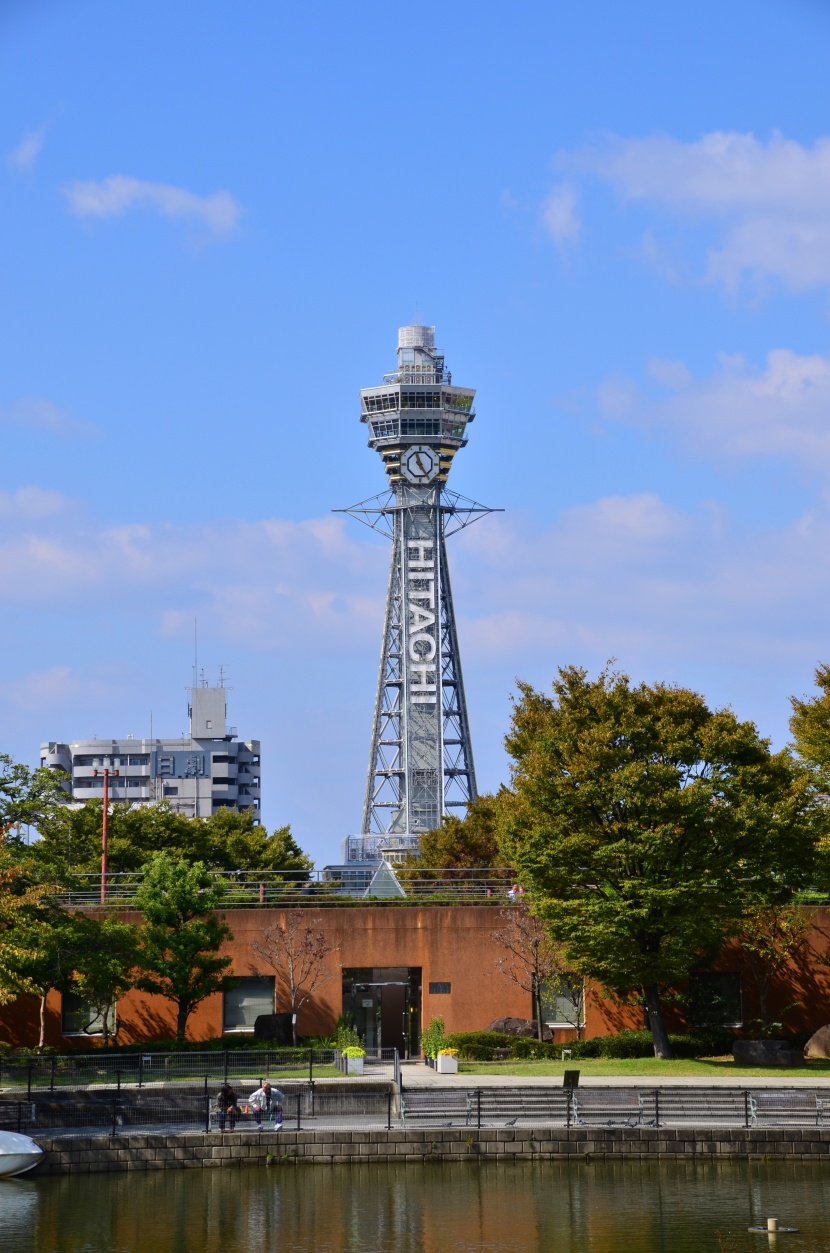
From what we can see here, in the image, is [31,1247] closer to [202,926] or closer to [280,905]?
[202,926]

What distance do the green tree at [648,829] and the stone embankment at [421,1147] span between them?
9996 mm

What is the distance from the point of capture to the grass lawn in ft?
133

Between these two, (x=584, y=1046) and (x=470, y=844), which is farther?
(x=470, y=844)

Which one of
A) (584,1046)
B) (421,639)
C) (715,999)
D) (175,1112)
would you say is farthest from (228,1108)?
(421,639)

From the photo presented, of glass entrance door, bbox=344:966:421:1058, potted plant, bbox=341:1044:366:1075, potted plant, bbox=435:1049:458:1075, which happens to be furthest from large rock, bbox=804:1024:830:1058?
potted plant, bbox=341:1044:366:1075

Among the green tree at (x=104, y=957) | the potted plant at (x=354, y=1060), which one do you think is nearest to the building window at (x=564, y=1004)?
the potted plant at (x=354, y=1060)

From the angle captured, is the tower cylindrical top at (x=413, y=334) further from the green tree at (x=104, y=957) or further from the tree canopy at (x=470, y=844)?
the green tree at (x=104, y=957)

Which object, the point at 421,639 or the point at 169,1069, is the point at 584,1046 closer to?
the point at 169,1069

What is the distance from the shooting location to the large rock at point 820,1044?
146 ft

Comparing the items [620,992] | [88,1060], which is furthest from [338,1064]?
[620,992]

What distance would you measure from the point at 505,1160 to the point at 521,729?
1710 cm

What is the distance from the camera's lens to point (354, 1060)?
39844mm

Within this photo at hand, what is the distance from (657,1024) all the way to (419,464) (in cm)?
10946

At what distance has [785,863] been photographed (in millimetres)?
45188
